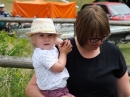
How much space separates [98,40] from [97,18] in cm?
13

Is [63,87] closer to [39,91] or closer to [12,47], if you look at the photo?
[39,91]

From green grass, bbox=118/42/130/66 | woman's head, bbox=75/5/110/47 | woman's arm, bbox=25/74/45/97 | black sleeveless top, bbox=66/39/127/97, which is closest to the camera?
woman's head, bbox=75/5/110/47

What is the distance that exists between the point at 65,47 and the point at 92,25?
0.23 metres

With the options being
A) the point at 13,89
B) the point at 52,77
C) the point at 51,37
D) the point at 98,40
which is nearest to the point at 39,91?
the point at 52,77

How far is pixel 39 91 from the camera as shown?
8.11ft

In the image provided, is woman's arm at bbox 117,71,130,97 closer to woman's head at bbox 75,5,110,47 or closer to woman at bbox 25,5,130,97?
woman at bbox 25,5,130,97

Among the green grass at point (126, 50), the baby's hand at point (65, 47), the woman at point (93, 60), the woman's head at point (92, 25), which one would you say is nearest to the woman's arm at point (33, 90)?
the woman at point (93, 60)

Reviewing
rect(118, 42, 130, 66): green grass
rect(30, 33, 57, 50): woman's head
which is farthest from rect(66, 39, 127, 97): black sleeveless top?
rect(118, 42, 130, 66): green grass

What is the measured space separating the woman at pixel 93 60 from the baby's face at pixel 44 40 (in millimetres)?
141

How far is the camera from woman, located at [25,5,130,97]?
2.27 meters

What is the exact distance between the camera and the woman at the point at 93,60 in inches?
Result: 89.4

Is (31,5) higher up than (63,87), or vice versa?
(63,87)

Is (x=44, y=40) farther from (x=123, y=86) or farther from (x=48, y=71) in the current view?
(x=123, y=86)

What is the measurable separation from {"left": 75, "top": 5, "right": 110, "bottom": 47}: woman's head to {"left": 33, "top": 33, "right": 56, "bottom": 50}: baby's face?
19 centimetres
